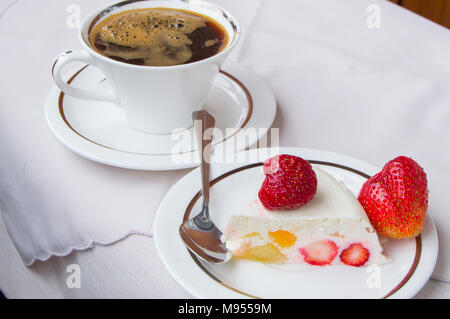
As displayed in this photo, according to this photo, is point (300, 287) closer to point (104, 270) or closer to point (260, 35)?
point (104, 270)

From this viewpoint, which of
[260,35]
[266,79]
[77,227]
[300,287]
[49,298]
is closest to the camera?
[300,287]

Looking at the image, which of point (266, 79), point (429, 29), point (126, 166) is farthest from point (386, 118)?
point (126, 166)

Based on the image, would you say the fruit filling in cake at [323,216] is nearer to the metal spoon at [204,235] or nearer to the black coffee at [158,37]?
the metal spoon at [204,235]

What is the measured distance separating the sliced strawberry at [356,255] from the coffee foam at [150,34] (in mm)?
386

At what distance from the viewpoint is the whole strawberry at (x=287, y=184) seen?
0.61m

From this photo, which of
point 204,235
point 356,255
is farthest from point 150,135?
point 356,255

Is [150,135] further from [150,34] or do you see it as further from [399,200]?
[399,200]

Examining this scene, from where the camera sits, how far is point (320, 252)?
24.9 inches

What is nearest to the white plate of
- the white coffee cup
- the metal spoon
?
the metal spoon

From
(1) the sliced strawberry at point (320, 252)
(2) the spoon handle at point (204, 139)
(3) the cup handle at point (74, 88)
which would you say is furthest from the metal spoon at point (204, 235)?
(3) the cup handle at point (74, 88)

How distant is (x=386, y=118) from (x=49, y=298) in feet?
2.18

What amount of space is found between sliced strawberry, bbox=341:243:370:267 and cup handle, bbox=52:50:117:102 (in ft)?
1.49

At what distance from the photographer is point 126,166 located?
2.25ft

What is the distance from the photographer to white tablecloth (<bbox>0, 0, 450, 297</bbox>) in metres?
0.67
